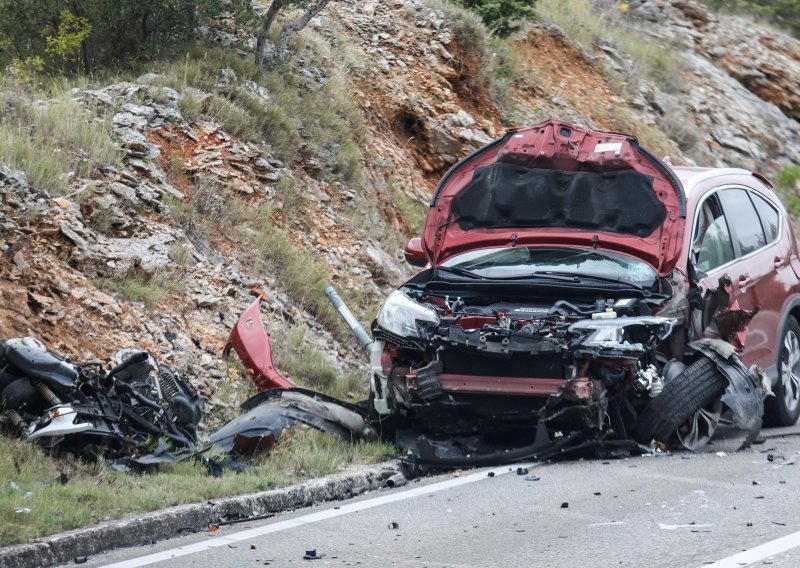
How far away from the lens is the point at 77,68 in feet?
41.2

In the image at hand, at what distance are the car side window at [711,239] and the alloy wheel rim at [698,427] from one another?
1.13m

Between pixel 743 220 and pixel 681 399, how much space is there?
230 cm

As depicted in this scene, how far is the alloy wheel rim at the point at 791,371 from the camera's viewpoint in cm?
950

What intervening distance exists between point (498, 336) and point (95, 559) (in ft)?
9.25

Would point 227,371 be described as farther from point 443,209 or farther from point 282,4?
point 282,4

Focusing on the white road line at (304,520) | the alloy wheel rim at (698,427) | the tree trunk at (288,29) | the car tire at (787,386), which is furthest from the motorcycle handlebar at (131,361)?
the tree trunk at (288,29)

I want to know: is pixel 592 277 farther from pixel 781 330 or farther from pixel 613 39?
pixel 613 39

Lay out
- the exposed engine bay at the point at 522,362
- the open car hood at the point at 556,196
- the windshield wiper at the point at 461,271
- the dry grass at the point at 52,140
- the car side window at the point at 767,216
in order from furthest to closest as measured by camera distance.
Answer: the car side window at the point at 767,216 < the dry grass at the point at 52,140 < the open car hood at the point at 556,196 < the windshield wiper at the point at 461,271 < the exposed engine bay at the point at 522,362

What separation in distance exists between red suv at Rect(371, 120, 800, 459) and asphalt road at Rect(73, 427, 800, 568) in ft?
1.37

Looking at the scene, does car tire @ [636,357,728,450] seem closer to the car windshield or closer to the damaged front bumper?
the damaged front bumper

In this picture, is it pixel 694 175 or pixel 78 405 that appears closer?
pixel 78 405

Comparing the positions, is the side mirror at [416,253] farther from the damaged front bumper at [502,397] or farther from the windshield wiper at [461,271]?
the damaged front bumper at [502,397]

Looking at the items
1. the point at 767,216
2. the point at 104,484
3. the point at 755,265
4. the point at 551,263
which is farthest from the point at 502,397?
the point at 767,216

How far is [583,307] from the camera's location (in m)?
7.73
